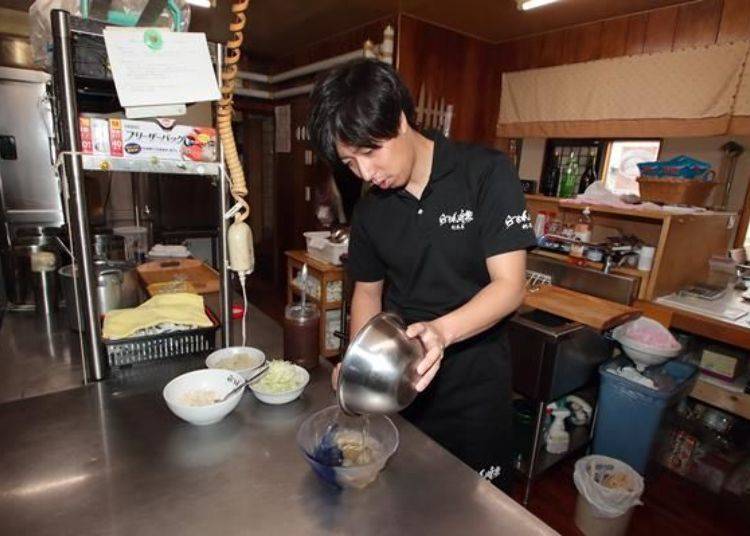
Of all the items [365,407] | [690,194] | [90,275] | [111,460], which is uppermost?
[690,194]

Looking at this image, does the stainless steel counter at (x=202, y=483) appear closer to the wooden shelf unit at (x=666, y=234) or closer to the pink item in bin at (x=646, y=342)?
the pink item in bin at (x=646, y=342)

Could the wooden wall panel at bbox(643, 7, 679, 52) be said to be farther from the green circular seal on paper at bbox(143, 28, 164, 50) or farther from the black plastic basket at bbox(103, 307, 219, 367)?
the black plastic basket at bbox(103, 307, 219, 367)

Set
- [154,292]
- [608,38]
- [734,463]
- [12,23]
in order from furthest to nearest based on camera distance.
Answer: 1. [12,23]
2. [608,38]
3. [734,463]
4. [154,292]

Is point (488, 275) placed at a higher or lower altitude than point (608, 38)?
lower

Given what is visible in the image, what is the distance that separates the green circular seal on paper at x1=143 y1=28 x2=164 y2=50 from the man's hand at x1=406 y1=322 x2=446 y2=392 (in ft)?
2.91

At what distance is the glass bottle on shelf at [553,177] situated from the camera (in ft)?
13.5

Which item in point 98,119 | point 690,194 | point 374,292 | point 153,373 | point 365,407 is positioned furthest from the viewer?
point 690,194

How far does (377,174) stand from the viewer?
107 centimetres

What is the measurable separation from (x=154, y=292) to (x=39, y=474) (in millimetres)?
923

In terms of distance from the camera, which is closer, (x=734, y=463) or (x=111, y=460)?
(x=111, y=460)

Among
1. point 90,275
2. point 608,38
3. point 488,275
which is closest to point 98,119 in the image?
point 90,275

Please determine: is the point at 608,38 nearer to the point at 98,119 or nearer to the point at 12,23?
the point at 98,119

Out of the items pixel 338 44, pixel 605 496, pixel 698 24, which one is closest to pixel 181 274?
pixel 605 496

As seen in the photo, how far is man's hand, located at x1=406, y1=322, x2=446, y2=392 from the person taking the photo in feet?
2.69
